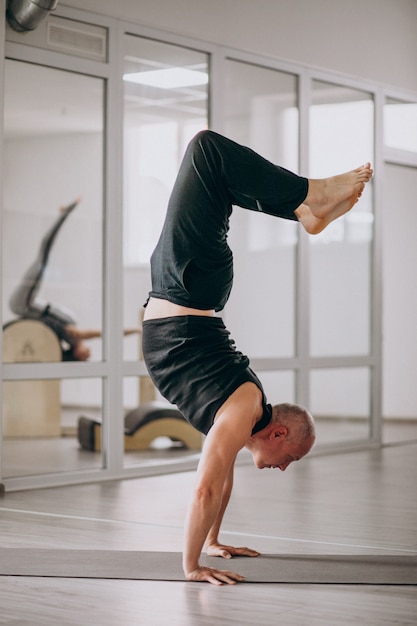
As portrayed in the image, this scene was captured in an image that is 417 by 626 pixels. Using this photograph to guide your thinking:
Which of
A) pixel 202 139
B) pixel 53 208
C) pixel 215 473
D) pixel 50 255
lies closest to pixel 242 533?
pixel 215 473

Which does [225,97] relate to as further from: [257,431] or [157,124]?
[257,431]

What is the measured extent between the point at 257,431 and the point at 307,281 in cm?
371

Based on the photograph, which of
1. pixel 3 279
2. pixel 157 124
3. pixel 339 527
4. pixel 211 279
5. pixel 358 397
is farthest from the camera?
pixel 358 397

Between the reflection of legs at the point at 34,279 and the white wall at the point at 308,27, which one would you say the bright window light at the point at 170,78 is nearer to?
the white wall at the point at 308,27

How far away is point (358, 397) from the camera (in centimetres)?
745

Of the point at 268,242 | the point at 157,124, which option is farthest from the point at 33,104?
the point at 268,242

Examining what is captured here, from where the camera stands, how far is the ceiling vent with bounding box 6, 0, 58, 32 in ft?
16.6

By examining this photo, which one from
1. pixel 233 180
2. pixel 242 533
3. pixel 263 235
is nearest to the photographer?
pixel 233 180

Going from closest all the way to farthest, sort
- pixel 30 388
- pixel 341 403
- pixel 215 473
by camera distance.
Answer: pixel 215 473
pixel 30 388
pixel 341 403

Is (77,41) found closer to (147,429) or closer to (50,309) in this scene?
(50,309)

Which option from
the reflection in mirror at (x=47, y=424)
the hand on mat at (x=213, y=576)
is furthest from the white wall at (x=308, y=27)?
the hand on mat at (x=213, y=576)

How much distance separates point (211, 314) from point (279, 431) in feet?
1.42

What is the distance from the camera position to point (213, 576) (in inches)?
129

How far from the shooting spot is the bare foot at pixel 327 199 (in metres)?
3.12
